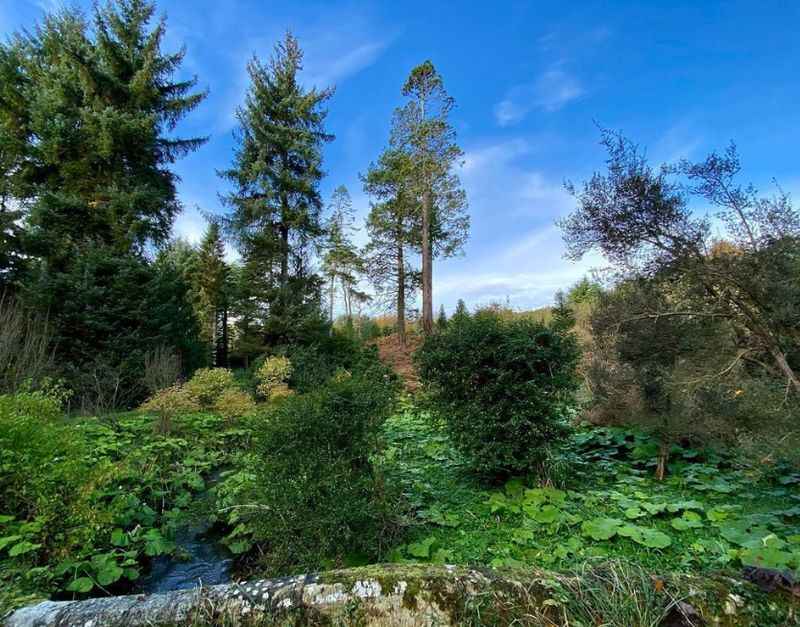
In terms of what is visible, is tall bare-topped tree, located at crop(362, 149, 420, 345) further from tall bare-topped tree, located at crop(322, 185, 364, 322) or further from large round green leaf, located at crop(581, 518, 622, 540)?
large round green leaf, located at crop(581, 518, 622, 540)

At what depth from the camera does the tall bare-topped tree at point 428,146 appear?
12836 millimetres

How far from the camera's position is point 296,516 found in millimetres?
2424

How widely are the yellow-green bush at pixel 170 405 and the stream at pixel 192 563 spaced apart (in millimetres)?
2851

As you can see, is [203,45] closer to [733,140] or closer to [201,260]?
[733,140]

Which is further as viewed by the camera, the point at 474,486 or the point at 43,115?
the point at 43,115

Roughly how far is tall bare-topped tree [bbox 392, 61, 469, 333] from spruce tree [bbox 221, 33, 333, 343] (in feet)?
11.3

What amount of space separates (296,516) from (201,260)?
18242 millimetres

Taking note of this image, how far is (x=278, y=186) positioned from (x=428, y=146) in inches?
218

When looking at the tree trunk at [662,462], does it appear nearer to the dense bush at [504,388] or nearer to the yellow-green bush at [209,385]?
the dense bush at [504,388]

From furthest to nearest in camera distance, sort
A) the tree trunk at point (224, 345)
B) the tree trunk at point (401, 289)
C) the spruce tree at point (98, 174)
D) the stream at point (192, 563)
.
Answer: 1. the tree trunk at point (224, 345)
2. the tree trunk at point (401, 289)
3. the spruce tree at point (98, 174)
4. the stream at point (192, 563)

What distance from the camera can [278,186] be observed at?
13.1m

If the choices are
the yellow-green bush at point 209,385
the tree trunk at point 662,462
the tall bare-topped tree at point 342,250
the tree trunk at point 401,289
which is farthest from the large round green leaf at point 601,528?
the tall bare-topped tree at point 342,250

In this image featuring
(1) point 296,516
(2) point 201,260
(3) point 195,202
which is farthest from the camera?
(2) point 201,260

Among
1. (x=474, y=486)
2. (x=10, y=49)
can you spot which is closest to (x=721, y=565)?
(x=474, y=486)
